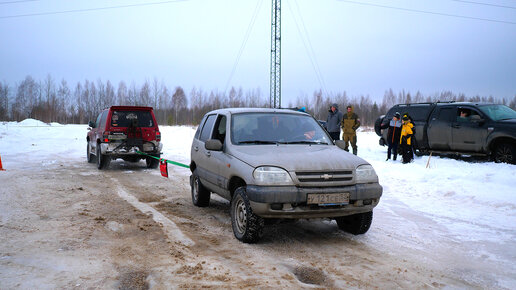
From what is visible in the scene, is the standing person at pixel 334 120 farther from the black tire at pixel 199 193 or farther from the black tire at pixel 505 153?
the black tire at pixel 199 193

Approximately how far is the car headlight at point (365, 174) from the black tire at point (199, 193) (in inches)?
117

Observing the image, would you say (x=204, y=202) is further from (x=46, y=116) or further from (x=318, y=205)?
(x=46, y=116)

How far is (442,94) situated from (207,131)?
9056 cm

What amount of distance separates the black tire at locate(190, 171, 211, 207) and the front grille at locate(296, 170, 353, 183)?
2700 mm

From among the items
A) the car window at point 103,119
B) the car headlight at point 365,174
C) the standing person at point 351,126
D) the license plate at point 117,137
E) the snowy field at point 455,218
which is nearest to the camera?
the snowy field at point 455,218

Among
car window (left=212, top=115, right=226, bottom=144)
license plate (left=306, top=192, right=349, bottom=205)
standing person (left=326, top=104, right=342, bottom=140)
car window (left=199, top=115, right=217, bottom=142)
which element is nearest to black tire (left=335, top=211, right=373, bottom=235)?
license plate (left=306, top=192, right=349, bottom=205)

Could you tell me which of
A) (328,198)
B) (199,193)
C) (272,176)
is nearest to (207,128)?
(199,193)

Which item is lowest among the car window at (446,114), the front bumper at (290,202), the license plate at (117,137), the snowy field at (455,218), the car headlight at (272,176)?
the snowy field at (455,218)

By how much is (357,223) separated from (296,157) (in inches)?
52.4

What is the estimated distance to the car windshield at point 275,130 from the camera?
5.67 m

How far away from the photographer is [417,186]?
9.20 metres

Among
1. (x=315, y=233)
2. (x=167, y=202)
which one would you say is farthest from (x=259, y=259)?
(x=167, y=202)

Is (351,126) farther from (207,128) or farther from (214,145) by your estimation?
(214,145)

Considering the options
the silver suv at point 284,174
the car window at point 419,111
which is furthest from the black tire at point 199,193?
the car window at point 419,111
